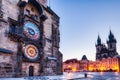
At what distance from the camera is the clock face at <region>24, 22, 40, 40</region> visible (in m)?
21.3

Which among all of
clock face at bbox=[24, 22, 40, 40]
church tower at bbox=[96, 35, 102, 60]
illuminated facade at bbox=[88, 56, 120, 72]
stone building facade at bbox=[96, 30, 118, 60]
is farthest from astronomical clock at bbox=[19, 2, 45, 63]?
church tower at bbox=[96, 35, 102, 60]

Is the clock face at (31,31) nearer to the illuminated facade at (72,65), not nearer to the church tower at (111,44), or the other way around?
the church tower at (111,44)

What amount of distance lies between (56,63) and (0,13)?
13079mm

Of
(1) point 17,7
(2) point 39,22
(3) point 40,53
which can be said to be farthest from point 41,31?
(1) point 17,7

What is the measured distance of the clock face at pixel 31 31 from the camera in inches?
840

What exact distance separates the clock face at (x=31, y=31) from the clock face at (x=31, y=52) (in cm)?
142

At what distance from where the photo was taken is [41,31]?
24.0m

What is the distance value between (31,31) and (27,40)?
1.61 metres

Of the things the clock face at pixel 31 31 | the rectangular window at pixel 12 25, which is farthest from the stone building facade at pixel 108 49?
the rectangular window at pixel 12 25

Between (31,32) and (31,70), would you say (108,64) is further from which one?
(31,32)

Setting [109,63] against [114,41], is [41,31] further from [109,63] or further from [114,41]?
[114,41]

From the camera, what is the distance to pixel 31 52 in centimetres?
2161

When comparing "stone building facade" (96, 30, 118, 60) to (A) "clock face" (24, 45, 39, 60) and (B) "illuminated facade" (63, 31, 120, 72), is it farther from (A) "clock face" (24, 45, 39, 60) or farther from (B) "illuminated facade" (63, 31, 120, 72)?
(A) "clock face" (24, 45, 39, 60)

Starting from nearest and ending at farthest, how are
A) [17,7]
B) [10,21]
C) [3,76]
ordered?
[3,76] → [10,21] → [17,7]
